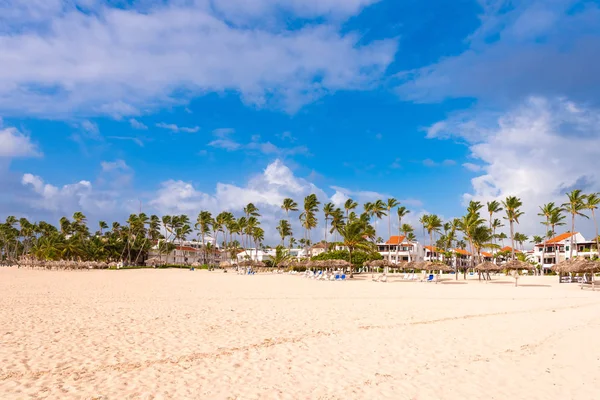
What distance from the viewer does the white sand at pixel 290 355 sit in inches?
265

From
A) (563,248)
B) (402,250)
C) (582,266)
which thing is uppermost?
(563,248)

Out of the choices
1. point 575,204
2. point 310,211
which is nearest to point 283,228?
point 310,211

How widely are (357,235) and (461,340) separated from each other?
3812 centimetres

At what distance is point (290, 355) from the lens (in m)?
8.91

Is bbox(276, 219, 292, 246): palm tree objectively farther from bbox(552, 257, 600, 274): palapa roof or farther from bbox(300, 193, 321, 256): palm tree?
bbox(552, 257, 600, 274): palapa roof

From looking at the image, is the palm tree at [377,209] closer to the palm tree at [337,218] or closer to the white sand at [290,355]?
the palm tree at [337,218]

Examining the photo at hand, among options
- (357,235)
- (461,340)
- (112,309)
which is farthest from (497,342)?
(357,235)

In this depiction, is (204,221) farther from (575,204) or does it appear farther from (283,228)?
(575,204)

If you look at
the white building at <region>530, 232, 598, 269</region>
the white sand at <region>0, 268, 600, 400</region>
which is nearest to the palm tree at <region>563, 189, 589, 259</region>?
the white building at <region>530, 232, 598, 269</region>

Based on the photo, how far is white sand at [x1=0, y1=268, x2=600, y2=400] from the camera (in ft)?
22.1

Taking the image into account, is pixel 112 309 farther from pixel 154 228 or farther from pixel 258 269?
pixel 154 228

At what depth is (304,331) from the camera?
11.6 m

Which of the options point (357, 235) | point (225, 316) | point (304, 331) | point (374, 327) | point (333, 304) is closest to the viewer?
point (304, 331)

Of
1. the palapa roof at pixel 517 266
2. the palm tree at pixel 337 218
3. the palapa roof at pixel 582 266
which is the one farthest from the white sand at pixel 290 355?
the palm tree at pixel 337 218
